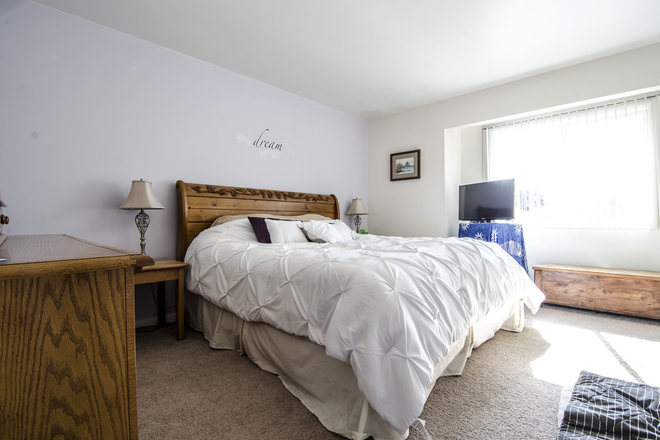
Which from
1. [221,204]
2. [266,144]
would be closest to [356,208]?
[266,144]

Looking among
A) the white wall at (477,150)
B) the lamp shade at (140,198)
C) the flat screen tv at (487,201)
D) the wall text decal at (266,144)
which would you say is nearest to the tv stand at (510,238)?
the flat screen tv at (487,201)

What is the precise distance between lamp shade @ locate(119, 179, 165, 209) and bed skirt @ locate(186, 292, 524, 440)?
867 mm

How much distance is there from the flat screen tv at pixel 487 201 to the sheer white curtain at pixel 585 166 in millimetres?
622

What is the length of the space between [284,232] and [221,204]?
0.82m

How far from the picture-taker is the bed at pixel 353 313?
3.94 ft

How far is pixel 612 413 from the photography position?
3.94 feet

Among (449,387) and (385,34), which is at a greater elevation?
(385,34)

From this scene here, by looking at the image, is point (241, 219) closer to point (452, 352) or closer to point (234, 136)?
point (234, 136)

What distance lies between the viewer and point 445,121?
4.21 meters

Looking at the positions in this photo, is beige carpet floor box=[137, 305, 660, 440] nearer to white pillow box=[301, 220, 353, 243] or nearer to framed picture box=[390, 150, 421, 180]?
white pillow box=[301, 220, 353, 243]

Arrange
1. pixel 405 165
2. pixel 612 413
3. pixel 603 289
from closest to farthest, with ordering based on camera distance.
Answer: pixel 612 413 < pixel 603 289 < pixel 405 165

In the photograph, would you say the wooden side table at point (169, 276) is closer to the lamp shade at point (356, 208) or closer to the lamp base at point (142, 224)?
the lamp base at point (142, 224)

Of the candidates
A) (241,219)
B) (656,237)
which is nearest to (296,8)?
(241,219)

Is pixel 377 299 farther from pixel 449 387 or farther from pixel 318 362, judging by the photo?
pixel 449 387
